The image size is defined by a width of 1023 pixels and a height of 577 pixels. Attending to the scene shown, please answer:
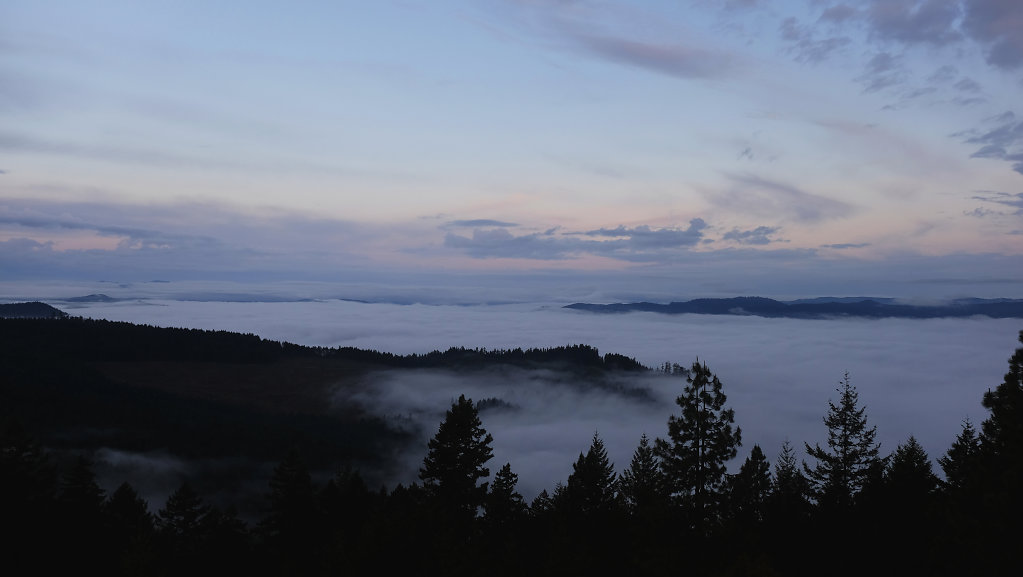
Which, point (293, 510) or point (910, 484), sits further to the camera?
point (293, 510)

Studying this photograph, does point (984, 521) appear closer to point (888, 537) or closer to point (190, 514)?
point (888, 537)

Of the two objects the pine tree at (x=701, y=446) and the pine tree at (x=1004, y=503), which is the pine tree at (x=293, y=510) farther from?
the pine tree at (x=1004, y=503)

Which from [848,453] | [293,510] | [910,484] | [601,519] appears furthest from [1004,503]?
[293,510]

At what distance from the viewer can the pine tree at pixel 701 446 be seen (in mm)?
27719

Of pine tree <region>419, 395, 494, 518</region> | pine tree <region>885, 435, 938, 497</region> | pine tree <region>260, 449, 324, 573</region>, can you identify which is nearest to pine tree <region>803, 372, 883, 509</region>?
pine tree <region>885, 435, 938, 497</region>

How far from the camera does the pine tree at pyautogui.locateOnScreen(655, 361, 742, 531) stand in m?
27.7

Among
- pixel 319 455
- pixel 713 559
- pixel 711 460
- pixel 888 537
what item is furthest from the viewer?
pixel 319 455

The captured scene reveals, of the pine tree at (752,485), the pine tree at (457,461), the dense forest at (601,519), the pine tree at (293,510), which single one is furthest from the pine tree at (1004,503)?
the pine tree at (293,510)

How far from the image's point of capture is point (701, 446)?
92.1 ft

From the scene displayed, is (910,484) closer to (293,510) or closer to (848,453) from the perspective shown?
(848,453)

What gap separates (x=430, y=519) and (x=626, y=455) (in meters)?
188

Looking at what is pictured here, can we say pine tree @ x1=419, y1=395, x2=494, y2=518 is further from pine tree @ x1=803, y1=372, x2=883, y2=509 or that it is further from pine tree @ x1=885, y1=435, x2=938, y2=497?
pine tree @ x1=803, y1=372, x2=883, y2=509

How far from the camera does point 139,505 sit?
4544cm

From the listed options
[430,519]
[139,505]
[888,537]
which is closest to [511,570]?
[430,519]
